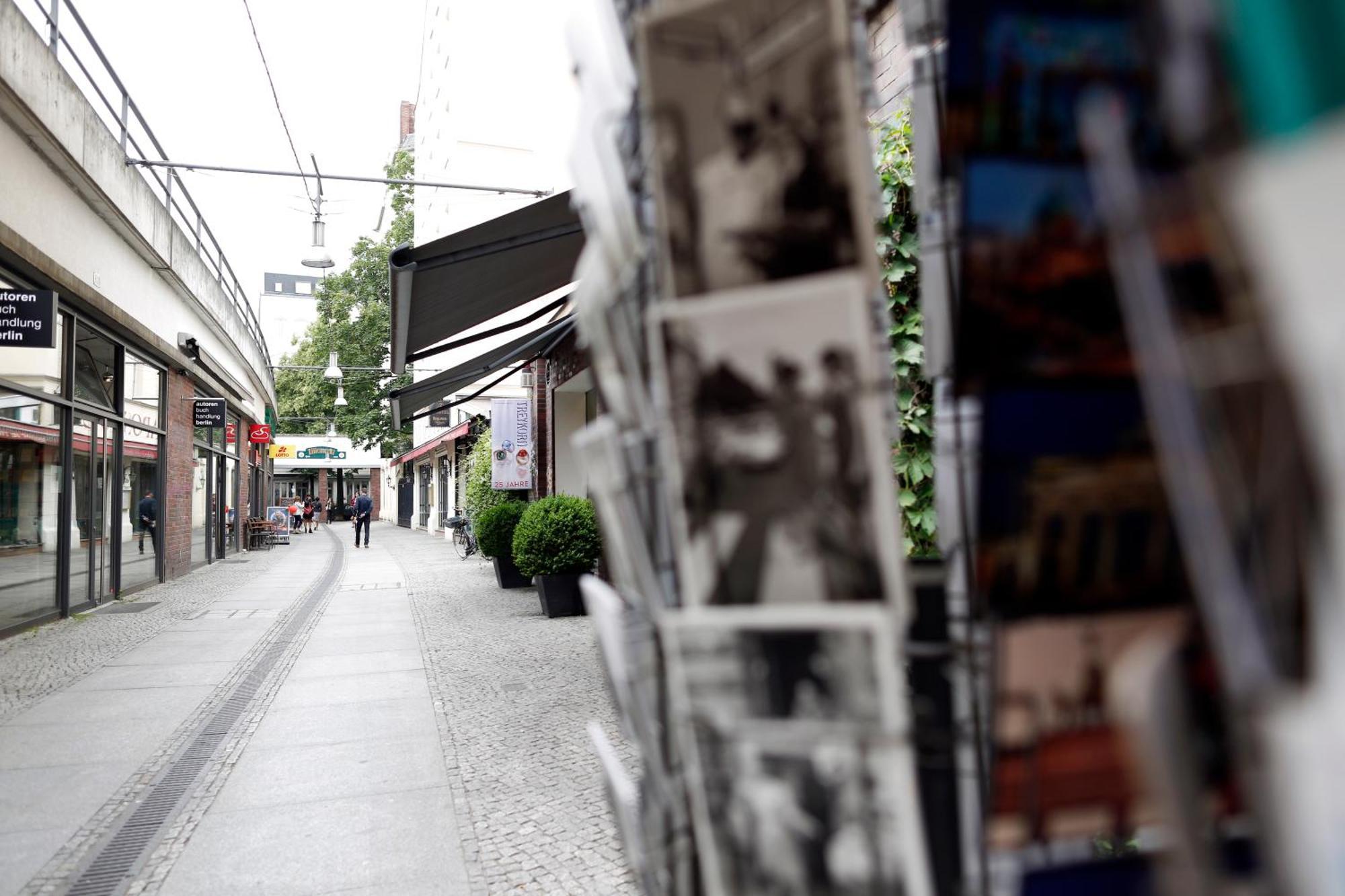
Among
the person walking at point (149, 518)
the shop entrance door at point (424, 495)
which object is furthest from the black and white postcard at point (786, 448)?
the shop entrance door at point (424, 495)

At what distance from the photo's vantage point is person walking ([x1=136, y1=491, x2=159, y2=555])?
13.5m

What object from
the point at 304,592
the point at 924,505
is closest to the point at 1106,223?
the point at 924,505

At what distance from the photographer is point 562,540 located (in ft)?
30.1

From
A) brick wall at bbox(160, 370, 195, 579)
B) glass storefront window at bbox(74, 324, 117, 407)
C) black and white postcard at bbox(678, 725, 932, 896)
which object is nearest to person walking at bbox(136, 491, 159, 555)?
brick wall at bbox(160, 370, 195, 579)

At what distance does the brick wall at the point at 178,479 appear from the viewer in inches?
576

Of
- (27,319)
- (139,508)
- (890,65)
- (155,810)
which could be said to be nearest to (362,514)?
(139,508)

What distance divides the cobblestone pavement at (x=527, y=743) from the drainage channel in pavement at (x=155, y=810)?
1278 millimetres

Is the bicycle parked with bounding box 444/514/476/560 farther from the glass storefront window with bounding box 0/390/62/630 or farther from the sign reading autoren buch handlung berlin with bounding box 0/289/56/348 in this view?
the sign reading autoren buch handlung berlin with bounding box 0/289/56/348

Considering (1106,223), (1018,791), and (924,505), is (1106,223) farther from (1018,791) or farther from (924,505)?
A: (924,505)

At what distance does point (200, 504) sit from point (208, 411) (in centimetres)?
299

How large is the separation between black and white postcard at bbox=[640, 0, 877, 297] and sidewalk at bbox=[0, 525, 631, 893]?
3056 mm

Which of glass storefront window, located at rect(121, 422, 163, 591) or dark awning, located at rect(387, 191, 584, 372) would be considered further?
glass storefront window, located at rect(121, 422, 163, 591)

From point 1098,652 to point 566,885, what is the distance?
3.12 metres

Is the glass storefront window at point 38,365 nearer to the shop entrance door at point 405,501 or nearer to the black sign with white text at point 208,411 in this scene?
the black sign with white text at point 208,411
